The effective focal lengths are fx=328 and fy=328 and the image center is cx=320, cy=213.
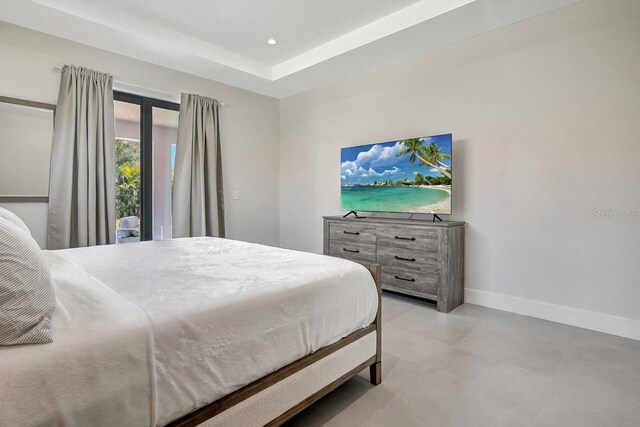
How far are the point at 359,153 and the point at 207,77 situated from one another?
2.30 m

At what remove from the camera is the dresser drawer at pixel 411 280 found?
3.23m

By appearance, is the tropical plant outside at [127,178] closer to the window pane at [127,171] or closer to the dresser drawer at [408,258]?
the window pane at [127,171]

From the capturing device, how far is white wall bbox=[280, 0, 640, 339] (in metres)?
2.61

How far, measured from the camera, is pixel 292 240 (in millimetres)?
5293

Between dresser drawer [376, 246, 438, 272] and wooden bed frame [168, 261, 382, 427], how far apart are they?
1.49 metres

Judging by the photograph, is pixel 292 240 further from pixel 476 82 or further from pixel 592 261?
pixel 592 261

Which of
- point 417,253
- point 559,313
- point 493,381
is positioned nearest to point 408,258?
point 417,253

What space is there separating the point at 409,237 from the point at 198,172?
110 inches

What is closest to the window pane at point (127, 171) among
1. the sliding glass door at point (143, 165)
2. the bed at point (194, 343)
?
the sliding glass door at point (143, 165)

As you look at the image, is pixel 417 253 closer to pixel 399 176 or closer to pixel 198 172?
pixel 399 176

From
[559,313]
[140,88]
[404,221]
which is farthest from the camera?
[140,88]

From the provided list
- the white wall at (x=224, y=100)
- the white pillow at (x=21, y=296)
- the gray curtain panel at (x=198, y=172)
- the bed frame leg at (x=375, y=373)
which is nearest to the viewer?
the white pillow at (x=21, y=296)

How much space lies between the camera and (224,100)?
4.67 meters

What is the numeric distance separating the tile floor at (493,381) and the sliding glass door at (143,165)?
10.4 feet
